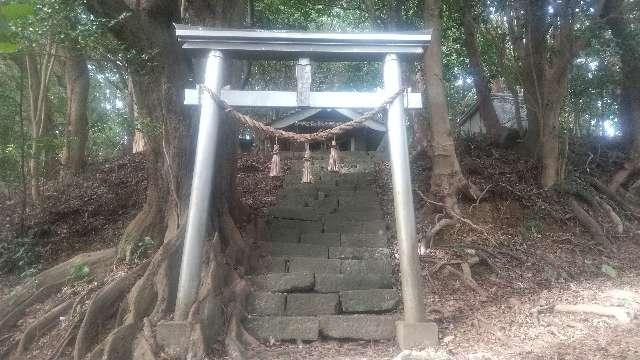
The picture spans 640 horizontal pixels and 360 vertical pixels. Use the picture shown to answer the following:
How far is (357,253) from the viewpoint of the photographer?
22.8 feet

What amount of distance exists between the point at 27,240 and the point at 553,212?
9351mm

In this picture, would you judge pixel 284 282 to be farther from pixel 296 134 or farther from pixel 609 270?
pixel 609 270

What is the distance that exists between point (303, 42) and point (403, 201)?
2220 mm

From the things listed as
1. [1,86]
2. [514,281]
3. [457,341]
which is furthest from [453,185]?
[1,86]

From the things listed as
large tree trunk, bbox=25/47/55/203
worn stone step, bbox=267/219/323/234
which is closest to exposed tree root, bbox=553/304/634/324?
worn stone step, bbox=267/219/323/234

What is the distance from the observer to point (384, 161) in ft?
43.5

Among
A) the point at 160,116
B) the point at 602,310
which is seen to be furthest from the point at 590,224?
the point at 160,116

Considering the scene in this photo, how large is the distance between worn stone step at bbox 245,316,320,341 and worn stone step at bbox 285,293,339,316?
0.28m

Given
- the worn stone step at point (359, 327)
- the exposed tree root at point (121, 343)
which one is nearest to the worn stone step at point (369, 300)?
the worn stone step at point (359, 327)

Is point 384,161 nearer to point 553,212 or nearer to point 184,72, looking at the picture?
point 553,212

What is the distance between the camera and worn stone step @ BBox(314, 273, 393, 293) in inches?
236

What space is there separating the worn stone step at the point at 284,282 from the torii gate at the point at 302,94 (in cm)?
120

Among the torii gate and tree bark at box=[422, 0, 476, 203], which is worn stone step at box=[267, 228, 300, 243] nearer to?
the torii gate

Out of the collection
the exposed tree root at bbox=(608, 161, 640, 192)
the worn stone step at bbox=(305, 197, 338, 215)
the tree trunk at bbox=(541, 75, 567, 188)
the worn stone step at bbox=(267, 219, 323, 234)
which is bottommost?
the worn stone step at bbox=(267, 219, 323, 234)
